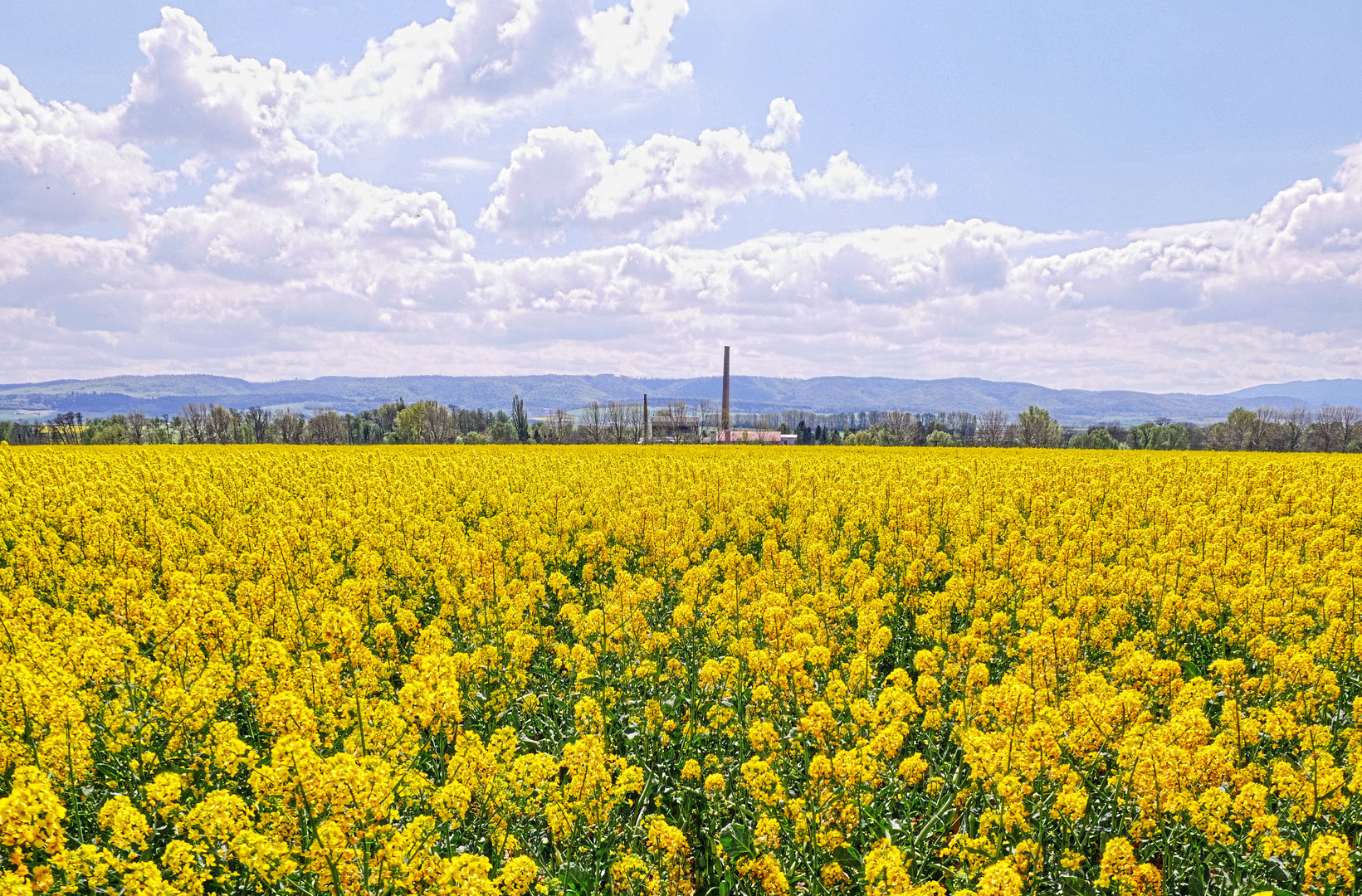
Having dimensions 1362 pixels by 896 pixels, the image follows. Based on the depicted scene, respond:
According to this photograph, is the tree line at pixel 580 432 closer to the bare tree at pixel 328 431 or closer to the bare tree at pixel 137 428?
the bare tree at pixel 328 431

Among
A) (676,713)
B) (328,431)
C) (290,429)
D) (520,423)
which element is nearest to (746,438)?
(520,423)

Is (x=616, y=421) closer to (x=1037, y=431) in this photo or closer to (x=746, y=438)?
(x=746, y=438)

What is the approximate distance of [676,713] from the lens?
6.59 metres

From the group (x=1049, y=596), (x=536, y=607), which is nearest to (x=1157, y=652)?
(x=1049, y=596)

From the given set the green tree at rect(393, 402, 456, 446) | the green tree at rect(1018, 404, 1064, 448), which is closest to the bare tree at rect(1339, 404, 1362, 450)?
the green tree at rect(1018, 404, 1064, 448)

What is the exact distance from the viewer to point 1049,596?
833 cm

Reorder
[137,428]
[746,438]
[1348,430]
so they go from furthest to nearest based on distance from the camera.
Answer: [1348,430] < [137,428] < [746,438]

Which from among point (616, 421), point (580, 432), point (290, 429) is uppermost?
point (616, 421)

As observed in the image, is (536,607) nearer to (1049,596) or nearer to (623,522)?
(623,522)

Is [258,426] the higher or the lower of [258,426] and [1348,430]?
the higher

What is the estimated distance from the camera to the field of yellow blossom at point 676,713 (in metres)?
4.07

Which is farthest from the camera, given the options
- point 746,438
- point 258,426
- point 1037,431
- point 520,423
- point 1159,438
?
point 520,423

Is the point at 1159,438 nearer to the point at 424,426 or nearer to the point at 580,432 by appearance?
the point at 580,432

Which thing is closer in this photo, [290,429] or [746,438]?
[746,438]
